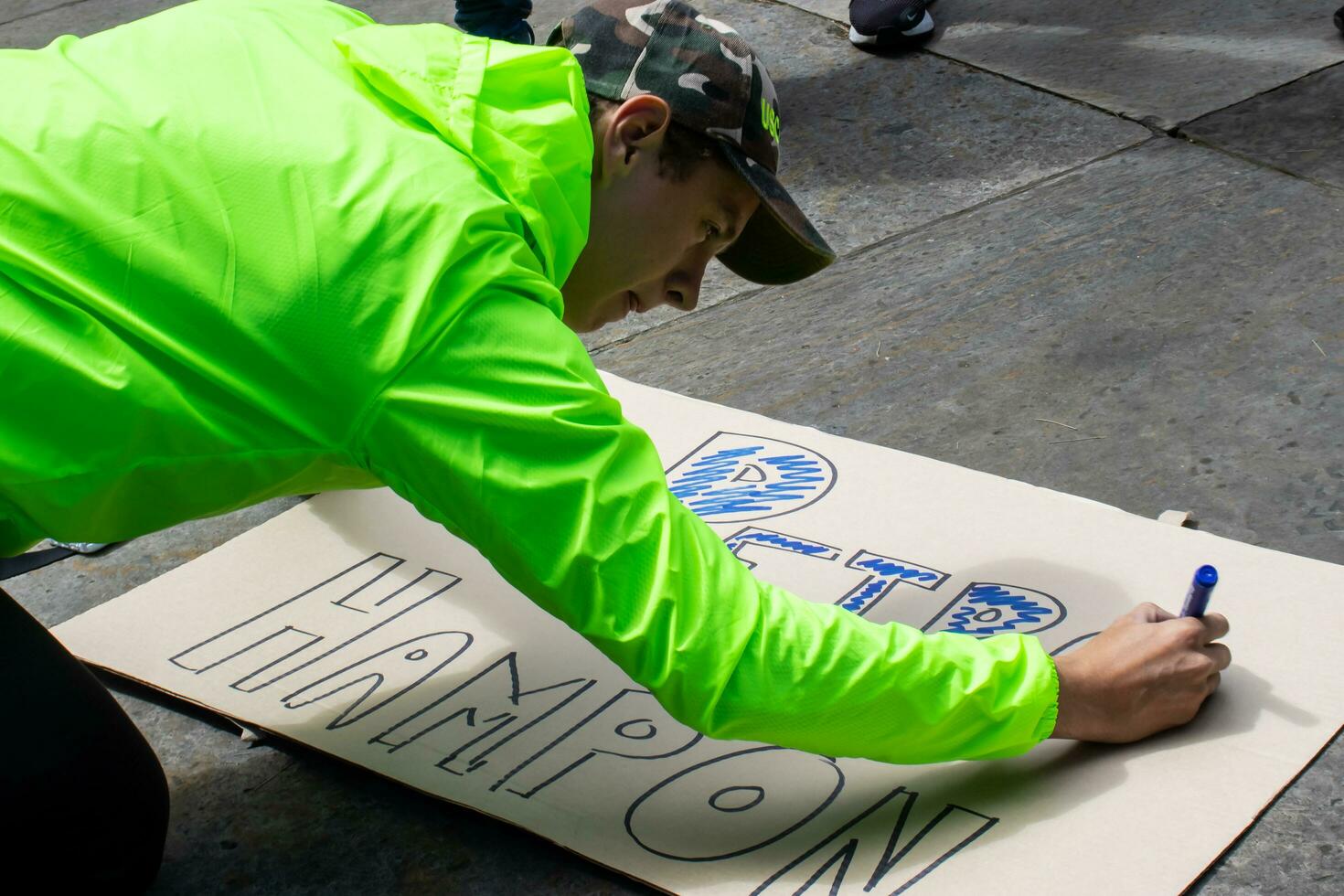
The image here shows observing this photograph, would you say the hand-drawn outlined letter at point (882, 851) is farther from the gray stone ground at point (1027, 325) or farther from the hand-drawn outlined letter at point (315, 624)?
the hand-drawn outlined letter at point (315, 624)

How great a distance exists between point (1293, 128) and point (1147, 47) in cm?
60

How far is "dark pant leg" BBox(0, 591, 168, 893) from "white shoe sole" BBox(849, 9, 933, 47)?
2.63 meters

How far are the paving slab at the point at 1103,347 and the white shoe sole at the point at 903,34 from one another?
810 mm

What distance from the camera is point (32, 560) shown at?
189 cm

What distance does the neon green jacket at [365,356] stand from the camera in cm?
109

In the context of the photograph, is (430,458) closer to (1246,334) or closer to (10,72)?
(10,72)

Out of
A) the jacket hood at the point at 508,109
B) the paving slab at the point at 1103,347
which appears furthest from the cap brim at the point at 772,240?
the paving slab at the point at 1103,347

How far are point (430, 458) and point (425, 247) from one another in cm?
16

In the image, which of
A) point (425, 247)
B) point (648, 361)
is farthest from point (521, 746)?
point (648, 361)

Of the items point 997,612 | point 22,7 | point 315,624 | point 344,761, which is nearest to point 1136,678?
point 997,612

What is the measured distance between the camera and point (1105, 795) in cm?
129

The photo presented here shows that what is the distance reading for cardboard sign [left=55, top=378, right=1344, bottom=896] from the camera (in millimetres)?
1272

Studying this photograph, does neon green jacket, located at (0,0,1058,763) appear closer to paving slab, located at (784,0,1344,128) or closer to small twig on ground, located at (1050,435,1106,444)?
small twig on ground, located at (1050,435,1106,444)

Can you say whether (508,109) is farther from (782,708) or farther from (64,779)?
(64,779)
